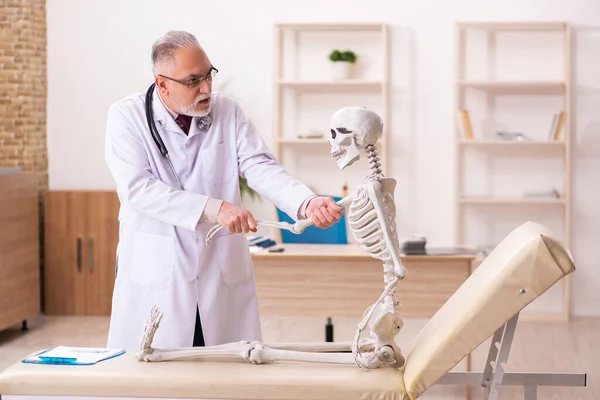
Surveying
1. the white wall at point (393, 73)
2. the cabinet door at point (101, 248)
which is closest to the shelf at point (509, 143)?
the white wall at point (393, 73)

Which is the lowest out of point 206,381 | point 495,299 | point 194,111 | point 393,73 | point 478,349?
point 478,349

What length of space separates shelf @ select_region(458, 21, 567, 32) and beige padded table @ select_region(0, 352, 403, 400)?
14.8 feet

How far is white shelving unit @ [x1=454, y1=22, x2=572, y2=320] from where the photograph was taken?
6332 mm

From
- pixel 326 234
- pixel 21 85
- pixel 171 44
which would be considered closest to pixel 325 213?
pixel 171 44

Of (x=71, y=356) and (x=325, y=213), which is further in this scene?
(x=325, y=213)

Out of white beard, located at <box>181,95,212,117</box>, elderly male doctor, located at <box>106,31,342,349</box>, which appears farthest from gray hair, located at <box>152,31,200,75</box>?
white beard, located at <box>181,95,212,117</box>

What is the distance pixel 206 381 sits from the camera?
1.94 meters

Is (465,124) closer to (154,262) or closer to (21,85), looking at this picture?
(21,85)

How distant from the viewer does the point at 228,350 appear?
6.89 feet

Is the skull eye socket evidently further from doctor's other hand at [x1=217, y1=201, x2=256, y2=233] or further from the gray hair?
the gray hair

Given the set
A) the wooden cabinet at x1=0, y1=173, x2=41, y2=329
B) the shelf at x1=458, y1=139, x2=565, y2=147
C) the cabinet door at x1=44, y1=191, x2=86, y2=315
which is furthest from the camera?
the cabinet door at x1=44, y1=191, x2=86, y2=315

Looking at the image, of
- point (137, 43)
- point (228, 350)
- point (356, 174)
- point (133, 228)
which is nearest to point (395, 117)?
point (356, 174)

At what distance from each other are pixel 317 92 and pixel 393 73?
55cm

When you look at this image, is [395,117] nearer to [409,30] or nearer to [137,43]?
[409,30]
